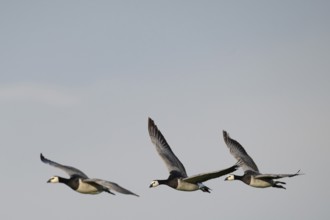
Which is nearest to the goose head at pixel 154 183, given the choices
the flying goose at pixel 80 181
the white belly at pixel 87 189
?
the flying goose at pixel 80 181

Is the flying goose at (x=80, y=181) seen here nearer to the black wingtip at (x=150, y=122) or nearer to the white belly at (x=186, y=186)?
the white belly at (x=186, y=186)

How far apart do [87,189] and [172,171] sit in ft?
13.6

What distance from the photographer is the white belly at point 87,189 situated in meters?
32.0

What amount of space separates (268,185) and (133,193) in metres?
9.81

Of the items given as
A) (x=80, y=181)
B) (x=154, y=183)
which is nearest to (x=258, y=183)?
(x=154, y=183)

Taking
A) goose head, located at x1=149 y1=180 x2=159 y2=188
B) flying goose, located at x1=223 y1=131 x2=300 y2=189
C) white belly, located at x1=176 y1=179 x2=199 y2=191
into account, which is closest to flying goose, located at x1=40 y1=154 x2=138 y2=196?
goose head, located at x1=149 y1=180 x2=159 y2=188

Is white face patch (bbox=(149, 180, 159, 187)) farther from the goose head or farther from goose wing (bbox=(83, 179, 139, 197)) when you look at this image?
goose wing (bbox=(83, 179, 139, 197))

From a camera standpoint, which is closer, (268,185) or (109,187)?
(109,187)

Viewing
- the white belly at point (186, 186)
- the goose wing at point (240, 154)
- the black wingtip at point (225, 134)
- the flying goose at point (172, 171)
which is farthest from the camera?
the black wingtip at point (225, 134)

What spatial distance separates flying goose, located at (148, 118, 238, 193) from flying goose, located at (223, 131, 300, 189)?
258cm

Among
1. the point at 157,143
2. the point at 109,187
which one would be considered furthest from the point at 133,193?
the point at 157,143

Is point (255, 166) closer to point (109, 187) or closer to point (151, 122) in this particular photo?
point (151, 122)

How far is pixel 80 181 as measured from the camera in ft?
106

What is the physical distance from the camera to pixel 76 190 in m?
32.5
